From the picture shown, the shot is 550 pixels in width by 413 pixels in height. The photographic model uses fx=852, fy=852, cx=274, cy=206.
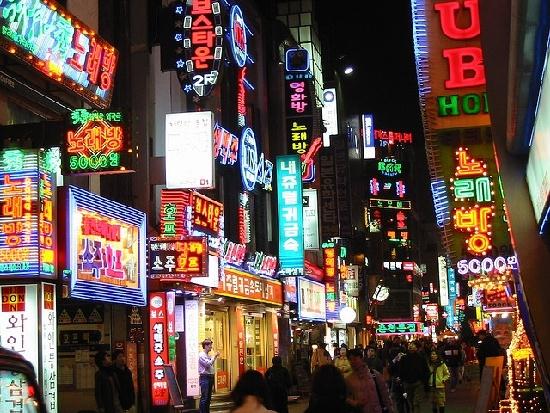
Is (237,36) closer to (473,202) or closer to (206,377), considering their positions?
(206,377)

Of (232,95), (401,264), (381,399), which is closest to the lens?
(381,399)

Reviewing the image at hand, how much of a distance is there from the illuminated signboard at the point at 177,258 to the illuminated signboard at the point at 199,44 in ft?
A: 14.3

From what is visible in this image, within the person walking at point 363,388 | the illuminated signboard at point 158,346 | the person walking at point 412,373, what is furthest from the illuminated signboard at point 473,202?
the illuminated signboard at point 158,346

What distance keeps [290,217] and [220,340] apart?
7.29 metres

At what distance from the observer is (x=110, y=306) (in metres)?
20.4

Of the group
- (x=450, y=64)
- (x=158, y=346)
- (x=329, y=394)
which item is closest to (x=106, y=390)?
(x=158, y=346)

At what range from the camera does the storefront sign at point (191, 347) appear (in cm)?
2314

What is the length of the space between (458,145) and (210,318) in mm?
14759

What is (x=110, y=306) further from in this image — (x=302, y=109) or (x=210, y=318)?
(x=302, y=109)

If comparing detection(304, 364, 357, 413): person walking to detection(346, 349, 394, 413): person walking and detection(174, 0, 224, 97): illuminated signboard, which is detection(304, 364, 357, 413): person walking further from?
detection(174, 0, 224, 97): illuminated signboard

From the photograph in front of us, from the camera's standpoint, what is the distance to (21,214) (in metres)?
13.8

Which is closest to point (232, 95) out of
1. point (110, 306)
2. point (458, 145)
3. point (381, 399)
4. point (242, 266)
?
point (242, 266)

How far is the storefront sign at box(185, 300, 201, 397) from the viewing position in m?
23.1

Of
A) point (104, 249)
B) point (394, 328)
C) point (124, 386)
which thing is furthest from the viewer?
point (394, 328)
